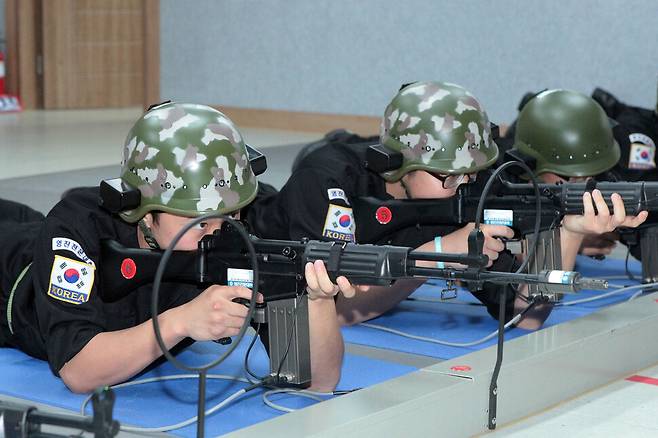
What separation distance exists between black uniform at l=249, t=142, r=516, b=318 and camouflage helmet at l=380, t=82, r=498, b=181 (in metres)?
0.11

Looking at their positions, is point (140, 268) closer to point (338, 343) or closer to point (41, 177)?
point (338, 343)

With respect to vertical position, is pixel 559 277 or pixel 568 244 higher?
pixel 559 277

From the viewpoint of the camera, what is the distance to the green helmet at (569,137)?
14.0 ft

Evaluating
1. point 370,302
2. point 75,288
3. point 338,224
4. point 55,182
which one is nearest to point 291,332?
point 75,288

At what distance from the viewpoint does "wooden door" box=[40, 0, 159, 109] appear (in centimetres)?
1265

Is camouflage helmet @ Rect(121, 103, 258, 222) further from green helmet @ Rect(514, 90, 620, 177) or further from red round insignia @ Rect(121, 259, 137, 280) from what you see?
green helmet @ Rect(514, 90, 620, 177)

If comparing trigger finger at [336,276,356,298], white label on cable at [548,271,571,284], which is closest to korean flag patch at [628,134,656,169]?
trigger finger at [336,276,356,298]

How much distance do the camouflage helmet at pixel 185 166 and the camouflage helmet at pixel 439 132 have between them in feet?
2.79

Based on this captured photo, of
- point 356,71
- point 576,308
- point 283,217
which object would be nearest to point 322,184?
point 283,217

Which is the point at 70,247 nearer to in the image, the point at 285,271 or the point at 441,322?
the point at 285,271

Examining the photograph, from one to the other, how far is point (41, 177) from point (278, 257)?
499 cm

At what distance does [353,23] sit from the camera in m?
10.2

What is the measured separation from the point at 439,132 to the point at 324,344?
977 mm

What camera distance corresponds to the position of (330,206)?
3.64 m
